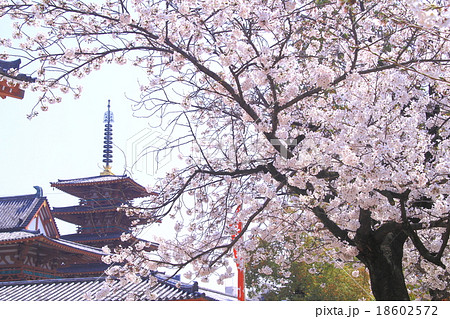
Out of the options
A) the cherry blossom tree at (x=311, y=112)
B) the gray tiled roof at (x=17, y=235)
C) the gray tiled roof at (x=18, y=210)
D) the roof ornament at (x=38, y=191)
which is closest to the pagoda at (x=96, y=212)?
the roof ornament at (x=38, y=191)

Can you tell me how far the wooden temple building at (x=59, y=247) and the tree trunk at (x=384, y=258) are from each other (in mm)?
6873

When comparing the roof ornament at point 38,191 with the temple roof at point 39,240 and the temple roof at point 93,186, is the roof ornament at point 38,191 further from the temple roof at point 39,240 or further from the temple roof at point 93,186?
the temple roof at point 39,240

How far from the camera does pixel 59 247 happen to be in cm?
1853

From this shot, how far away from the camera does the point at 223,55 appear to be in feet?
14.8

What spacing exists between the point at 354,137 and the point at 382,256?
5.43ft

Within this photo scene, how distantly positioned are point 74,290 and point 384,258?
985 cm

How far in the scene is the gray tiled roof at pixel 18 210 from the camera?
19.1 m

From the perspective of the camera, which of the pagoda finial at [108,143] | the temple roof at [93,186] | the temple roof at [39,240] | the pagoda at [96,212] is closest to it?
the temple roof at [39,240]

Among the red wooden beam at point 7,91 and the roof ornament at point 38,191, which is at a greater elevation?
the red wooden beam at point 7,91

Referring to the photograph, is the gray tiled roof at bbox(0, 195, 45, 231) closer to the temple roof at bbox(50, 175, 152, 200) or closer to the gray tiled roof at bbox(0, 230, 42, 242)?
the gray tiled roof at bbox(0, 230, 42, 242)

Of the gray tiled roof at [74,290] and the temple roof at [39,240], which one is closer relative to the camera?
the gray tiled roof at [74,290]

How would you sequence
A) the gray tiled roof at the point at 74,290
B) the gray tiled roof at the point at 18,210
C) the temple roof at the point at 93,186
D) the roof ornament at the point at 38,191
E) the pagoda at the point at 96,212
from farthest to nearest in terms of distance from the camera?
1. the temple roof at the point at 93,186
2. the pagoda at the point at 96,212
3. the roof ornament at the point at 38,191
4. the gray tiled roof at the point at 18,210
5. the gray tiled roof at the point at 74,290

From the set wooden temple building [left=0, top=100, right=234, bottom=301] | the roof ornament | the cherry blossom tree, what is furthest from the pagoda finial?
the cherry blossom tree

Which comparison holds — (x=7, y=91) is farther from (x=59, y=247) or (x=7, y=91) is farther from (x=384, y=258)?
(x=384, y=258)
